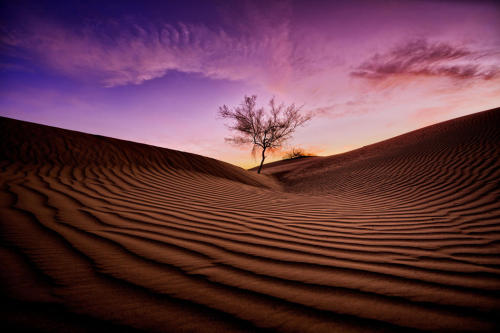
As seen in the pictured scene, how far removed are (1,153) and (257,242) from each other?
5.96 meters

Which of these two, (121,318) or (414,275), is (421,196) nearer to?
(414,275)

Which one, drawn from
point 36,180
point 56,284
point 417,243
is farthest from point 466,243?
point 36,180

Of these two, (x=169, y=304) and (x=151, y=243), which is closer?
(x=169, y=304)

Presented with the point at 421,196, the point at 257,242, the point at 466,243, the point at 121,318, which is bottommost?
the point at 121,318

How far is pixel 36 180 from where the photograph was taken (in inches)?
127

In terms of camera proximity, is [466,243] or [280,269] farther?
[466,243]

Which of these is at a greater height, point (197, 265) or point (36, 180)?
point (36, 180)

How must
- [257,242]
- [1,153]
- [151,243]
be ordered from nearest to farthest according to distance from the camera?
[151,243] < [257,242] < [1,153]

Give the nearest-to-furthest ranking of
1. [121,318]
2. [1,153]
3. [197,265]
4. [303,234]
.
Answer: [121,318] < [197,265] < [303,234] < [1,153]

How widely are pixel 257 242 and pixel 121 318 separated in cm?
101

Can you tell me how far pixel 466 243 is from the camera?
178cm

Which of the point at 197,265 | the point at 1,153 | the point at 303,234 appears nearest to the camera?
the point at 197,265

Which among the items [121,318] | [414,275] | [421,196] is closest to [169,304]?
[121,318]

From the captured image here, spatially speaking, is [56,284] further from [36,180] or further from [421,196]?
[421,196]
